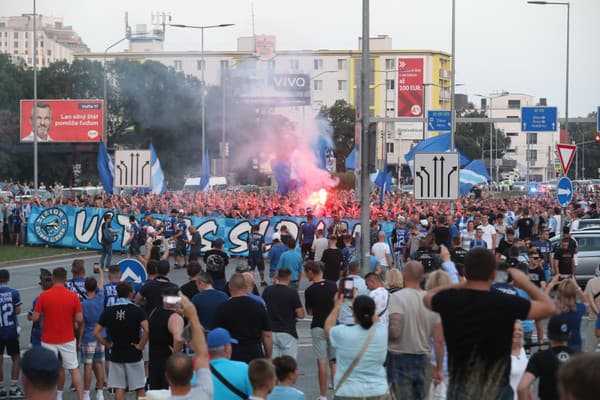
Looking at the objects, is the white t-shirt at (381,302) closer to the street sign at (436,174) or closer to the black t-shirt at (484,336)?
the black t-shirt at (484,336)

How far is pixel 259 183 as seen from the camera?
81188 millimetres

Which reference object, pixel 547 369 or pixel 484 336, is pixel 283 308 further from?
pixel 484 336

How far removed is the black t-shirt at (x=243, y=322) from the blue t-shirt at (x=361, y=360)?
1.71 meters

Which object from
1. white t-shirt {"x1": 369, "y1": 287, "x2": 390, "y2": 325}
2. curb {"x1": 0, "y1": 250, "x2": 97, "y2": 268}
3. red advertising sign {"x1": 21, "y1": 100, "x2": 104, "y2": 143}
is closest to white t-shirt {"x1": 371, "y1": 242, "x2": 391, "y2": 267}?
white t-shirt {"x1": 369, "y1": 287, "x2": 390, "y2": 325}

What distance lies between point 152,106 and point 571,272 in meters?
56.5

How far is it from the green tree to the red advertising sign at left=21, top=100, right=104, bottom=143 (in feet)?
58.0

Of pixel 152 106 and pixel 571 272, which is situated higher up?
pixel 152 106

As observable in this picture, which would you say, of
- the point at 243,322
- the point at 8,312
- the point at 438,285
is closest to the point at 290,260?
the point at 8,312

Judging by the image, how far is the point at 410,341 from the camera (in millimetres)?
8438

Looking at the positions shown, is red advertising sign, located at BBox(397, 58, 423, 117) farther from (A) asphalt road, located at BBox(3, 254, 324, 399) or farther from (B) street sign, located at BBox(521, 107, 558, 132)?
(A) asphalt road, located at BBox(3, 254, 324, 399)

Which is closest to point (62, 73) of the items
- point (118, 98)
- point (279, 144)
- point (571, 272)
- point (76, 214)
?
point (118, 98)

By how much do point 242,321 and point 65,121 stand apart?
57938 millimetres

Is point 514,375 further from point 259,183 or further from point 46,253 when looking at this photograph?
point 259,183

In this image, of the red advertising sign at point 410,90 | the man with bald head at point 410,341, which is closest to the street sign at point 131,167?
the man with bald head at point 410,341
